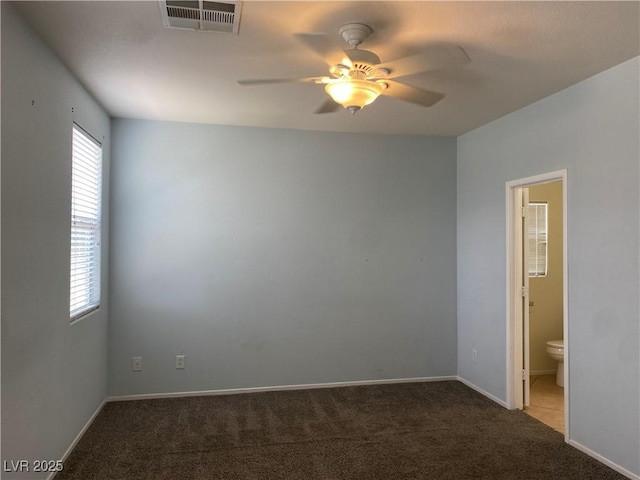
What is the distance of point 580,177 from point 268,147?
2.68 metres

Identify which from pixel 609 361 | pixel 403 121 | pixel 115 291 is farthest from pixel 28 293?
pixel 609 361

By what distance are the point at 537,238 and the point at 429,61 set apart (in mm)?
2993

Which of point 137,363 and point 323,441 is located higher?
point 137,363

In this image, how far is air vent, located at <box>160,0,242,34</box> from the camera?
2002 millimetres

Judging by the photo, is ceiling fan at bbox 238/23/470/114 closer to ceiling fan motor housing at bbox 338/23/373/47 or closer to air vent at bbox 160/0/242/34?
ceiling fan motor housing at bbox 338/23/373/47

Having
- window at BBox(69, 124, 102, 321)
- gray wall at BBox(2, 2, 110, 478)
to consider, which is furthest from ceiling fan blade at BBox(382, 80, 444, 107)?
window at BBox(69, 124, 102, 321)

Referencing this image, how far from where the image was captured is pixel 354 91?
2.29 meters

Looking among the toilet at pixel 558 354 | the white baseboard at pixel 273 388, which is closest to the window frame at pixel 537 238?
the toilet at pixel 558 354

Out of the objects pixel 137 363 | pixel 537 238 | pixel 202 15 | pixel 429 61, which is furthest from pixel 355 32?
pixel 537 238

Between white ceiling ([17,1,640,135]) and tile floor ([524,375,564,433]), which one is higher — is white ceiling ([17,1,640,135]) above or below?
above

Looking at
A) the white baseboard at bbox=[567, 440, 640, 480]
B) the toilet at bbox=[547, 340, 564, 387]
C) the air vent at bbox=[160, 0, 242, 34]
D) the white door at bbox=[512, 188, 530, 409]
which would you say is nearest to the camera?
the air vent at bbox=[160, 0, 242, 34]

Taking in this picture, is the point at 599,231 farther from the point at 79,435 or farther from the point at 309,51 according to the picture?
the point at 79,435

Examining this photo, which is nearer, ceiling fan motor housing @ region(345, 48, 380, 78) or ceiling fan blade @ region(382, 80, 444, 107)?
ceiling fan motor housing @ region(345, 48, 380, 78)

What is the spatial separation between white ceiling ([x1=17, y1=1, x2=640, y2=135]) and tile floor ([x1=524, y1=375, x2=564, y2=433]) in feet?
8.65
